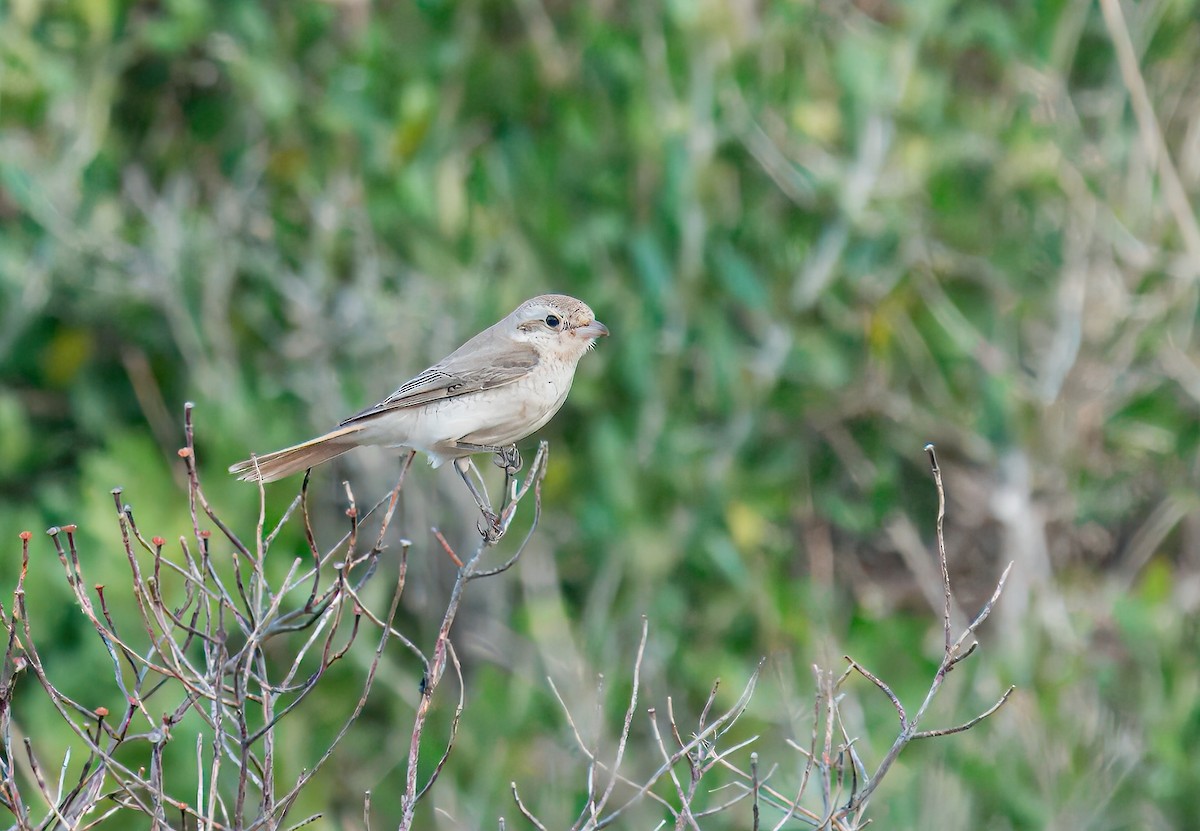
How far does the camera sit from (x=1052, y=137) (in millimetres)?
7234

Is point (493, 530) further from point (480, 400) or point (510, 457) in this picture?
point (510, 457)

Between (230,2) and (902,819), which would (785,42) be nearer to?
(230,2)

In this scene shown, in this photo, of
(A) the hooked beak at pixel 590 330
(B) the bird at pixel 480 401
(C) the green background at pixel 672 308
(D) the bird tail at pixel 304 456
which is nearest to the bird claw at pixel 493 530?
(B) the bird at pixel 480 401

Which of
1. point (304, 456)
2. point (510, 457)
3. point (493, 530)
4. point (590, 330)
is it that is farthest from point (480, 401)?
point (493, 530)

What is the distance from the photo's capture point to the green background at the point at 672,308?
7062 mm

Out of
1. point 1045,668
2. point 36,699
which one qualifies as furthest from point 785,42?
point 36,699

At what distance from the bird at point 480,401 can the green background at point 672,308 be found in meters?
2.55

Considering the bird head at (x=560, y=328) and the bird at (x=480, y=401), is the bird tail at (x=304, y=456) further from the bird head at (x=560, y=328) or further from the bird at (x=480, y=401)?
the bird head at (x=560, y=328)

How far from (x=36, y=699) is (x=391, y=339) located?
245cm

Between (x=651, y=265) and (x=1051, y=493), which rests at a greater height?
(x=651, y=265)

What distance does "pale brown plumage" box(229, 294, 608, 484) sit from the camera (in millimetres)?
4203

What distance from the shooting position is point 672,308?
7.14 metres

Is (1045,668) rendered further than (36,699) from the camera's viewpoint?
No

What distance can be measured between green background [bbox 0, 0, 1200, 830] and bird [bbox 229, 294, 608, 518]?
2.55 meters
